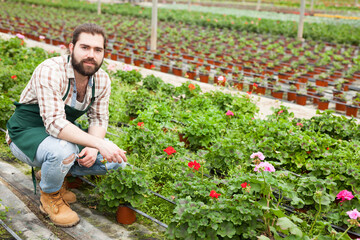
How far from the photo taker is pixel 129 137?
12.4 feet

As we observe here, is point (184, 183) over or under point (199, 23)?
under

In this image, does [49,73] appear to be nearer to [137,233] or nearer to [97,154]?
[97,154]

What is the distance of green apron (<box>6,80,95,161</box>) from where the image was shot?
258 centimetres

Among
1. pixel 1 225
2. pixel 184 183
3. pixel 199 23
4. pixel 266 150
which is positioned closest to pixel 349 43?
pixel 199 23

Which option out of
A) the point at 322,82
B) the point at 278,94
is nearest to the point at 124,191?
the point at 278,94

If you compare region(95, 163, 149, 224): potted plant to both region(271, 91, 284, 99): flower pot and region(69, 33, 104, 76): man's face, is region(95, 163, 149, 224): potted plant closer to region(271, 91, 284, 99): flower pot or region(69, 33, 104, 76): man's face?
region(69, 33, 104, 76): man's face

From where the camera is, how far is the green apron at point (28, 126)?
102 inches

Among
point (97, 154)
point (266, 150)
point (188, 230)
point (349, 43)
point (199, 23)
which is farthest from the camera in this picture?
point (199, 23)

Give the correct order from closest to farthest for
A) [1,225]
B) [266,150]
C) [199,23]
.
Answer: [1,225], [266,150], [199,23]

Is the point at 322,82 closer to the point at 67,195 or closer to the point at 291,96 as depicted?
the point at 291,96

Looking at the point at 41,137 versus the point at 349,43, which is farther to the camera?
the point at 349,43

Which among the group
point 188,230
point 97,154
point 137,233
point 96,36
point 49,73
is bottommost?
point 137,233

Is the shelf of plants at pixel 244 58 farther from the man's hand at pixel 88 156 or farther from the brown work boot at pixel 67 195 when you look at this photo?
the man's hand at pixel 88 156

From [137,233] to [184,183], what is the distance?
18.5 inches
